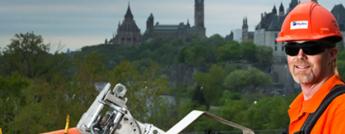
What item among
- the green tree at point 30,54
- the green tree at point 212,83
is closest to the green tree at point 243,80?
the green tree at point 212,83

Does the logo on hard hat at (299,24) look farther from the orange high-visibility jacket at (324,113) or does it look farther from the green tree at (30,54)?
the green tree at (30,54)

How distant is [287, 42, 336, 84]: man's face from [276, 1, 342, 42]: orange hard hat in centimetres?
5

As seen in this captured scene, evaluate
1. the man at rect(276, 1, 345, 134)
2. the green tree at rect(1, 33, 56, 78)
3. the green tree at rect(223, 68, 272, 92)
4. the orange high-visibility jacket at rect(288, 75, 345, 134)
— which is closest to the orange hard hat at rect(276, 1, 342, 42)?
the man at rect(276, 1, 345, 134)

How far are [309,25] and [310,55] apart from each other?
3.6 inches

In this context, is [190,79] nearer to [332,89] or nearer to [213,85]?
[213,85]

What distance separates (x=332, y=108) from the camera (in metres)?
3.24

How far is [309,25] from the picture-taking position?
3.46 metres

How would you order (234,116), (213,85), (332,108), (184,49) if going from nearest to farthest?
(332,108) → (234,116) → (213,85) → (184,49)

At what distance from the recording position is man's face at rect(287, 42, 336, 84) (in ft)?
11.3

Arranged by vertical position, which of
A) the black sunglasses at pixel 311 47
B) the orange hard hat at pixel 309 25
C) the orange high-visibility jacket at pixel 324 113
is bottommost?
the orange high-visibility jacket at pixel 324 113

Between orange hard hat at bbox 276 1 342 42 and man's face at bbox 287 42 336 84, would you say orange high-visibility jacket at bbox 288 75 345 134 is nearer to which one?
man's face at bbox 287 42 336 84

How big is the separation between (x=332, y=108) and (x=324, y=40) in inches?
12.0

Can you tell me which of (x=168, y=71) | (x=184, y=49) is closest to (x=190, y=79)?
(x=168, y=71)

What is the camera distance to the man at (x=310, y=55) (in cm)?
343
